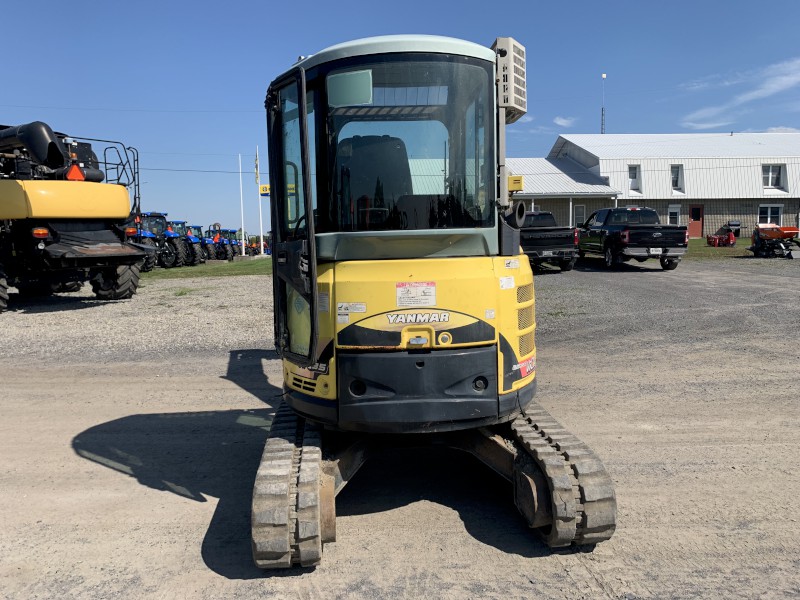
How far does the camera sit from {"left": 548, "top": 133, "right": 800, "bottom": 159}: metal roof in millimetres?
44406

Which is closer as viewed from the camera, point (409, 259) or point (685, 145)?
point (409, 259)

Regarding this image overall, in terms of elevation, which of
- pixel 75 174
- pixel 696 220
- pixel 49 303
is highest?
pixel 696 220

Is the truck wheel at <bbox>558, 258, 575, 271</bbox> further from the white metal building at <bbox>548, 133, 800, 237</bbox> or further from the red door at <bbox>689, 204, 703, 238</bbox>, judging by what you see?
the red door at <bbox>689, 204, 703, 238</bbox>

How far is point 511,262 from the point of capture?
151 inches

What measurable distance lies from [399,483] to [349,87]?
275 centimetres

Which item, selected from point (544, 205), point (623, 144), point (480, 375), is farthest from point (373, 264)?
point (623, 144)

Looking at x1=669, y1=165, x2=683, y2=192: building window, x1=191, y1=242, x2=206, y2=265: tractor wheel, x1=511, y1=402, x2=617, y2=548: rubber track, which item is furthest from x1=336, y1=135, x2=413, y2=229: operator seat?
x1=669, y1=165, x2=683, y2=192: building window

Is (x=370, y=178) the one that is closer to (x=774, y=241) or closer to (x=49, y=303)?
(x=49, y=303)

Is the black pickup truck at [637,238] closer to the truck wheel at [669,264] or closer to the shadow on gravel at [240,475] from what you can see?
the truck wheel at [669,264]

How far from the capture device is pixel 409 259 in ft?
12.0

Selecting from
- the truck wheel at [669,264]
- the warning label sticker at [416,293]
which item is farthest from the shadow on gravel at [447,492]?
the truck wheel at [669,264]

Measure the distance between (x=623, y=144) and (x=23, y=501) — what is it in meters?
48.5

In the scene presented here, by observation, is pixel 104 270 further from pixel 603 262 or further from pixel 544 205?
pixel 544 205

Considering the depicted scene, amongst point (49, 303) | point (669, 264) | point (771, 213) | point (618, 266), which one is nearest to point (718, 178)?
point (771, 213)
